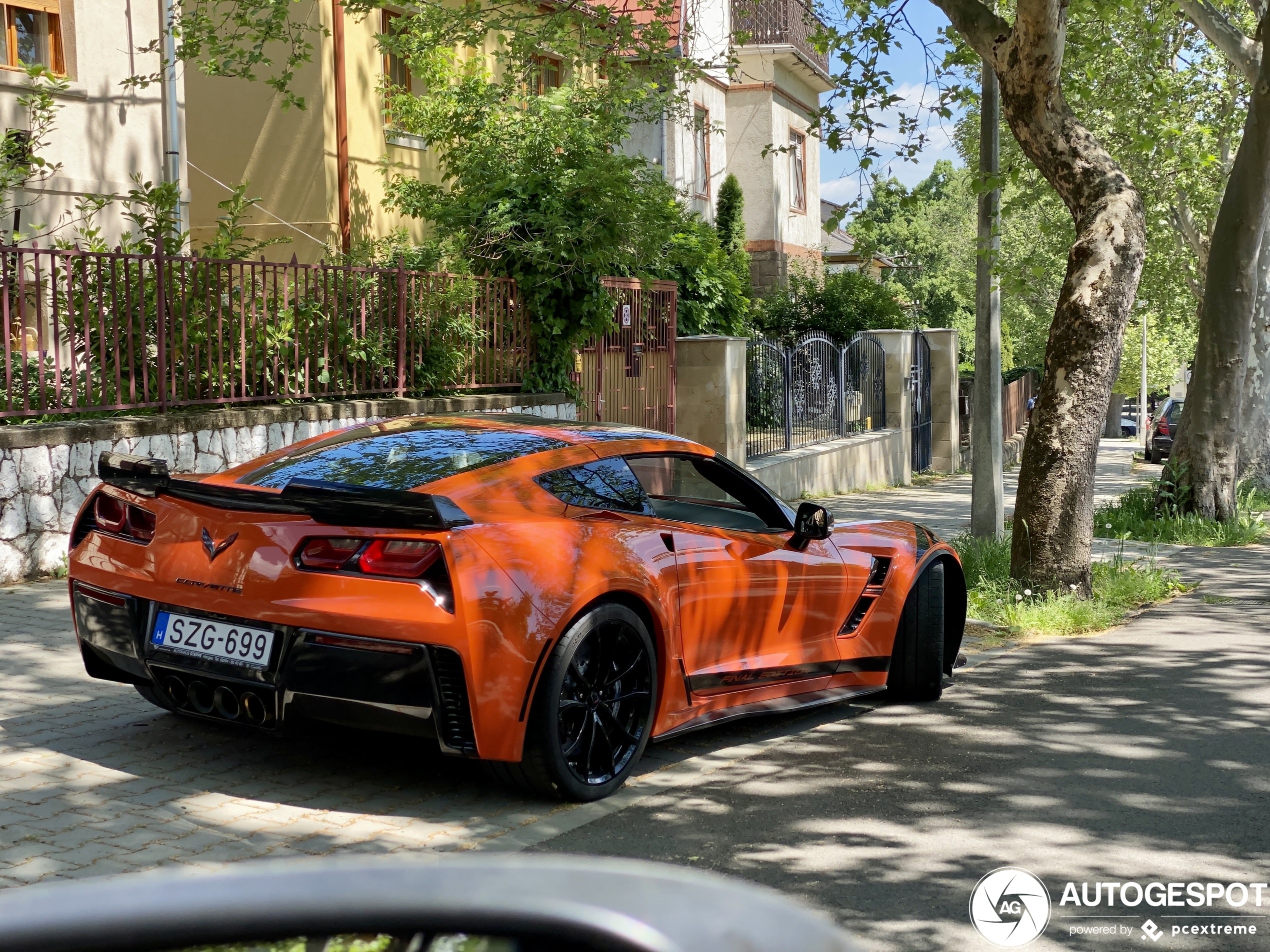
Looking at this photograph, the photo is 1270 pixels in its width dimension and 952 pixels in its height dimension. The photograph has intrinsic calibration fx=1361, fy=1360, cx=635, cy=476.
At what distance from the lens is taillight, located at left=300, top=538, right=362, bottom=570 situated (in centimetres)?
478

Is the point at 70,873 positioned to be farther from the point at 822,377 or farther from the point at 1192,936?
the point at 822,377

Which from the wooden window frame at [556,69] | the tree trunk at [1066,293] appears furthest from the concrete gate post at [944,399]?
the tree trunk at [1066,293]

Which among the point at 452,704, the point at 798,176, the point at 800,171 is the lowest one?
the point at 452,704

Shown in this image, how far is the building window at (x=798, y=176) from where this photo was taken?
32.7 metres

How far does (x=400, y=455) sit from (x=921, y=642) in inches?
116

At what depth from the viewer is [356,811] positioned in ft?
16.3

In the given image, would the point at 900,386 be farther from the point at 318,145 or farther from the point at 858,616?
the point at 858,616

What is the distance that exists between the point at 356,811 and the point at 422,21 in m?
12.0

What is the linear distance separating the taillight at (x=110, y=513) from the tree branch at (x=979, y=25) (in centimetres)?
709

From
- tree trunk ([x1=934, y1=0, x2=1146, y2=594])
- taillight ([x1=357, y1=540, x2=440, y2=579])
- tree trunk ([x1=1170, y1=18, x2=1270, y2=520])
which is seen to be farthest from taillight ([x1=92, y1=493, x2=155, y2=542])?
tree trunk ([x1=1170, y1=18, x2=1270, y2=520])

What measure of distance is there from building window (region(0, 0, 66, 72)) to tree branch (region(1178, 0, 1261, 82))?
41.7 ft

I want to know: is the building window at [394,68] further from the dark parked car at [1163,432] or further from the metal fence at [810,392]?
the dark parked car at [1163,432]

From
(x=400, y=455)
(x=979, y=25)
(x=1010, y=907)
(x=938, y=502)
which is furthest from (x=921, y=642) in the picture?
(x=938, y=502)

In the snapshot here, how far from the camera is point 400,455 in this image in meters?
5.58
